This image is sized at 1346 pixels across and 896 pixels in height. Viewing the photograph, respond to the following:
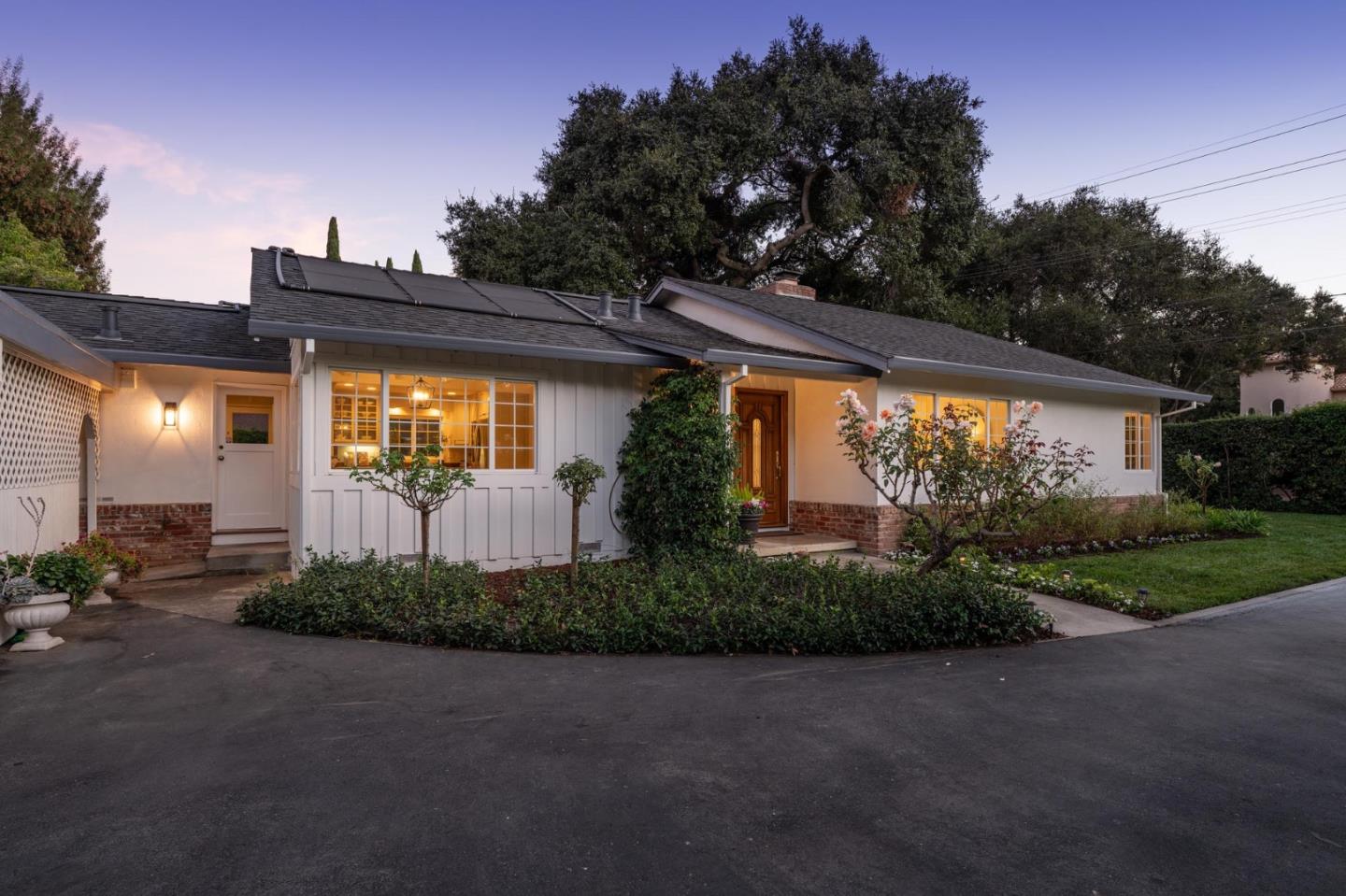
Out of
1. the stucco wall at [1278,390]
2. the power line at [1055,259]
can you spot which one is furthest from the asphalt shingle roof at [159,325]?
the stucco wall at [1278,390]

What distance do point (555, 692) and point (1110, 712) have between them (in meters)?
3.17

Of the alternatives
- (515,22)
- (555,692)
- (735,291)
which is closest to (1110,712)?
(555,692)

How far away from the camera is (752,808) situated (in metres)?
2.76

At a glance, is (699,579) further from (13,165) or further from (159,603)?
(13,165)

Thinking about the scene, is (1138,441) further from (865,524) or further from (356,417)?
(356,417)

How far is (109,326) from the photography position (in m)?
8.59

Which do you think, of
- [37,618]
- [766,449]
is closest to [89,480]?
[37,618]

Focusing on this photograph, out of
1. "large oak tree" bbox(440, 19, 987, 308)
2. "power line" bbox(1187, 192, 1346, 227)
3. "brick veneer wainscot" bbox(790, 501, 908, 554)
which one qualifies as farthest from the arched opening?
"power line" bbox(1187, 192, 1346, 227)

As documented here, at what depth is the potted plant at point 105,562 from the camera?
263 inches

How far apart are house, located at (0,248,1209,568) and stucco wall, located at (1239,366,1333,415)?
25552 mm

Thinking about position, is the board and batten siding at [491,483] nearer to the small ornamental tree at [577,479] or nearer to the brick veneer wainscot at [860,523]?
the small ornamental tree at [577,479]

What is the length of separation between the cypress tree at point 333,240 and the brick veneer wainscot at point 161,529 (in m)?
15.3

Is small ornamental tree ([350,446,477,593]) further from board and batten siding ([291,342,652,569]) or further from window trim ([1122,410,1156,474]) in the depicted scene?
window trim ([1122,410,1156,474])

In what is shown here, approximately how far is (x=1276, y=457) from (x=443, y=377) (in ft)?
57.5
